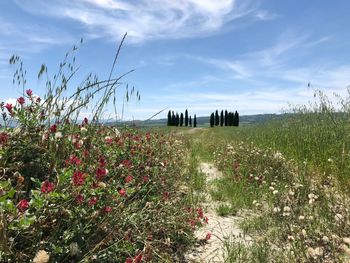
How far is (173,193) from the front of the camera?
5.40 m

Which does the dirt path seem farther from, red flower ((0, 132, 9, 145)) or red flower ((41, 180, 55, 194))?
red flower ((0, 132, 9, 145))

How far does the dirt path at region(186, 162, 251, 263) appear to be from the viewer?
13.0 feet

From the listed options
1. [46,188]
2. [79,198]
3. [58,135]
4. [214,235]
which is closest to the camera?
[46,188]

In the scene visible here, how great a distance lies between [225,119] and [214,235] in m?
73.2

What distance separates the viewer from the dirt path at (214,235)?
3975 millimetres

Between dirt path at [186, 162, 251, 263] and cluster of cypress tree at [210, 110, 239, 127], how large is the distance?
69115mm

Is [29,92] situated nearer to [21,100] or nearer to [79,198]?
[21,100]

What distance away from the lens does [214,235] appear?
430 cm

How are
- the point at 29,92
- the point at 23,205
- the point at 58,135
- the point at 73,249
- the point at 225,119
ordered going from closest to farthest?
1. the point at 23,205
2. the point at 73,249
3. the point at 58,135
4. the point at 29,92
5. the point at 225,119

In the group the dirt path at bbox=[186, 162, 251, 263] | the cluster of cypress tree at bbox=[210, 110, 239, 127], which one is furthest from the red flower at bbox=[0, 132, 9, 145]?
the cluster of cypress tree at bbox=[210, 110, 239, 127]

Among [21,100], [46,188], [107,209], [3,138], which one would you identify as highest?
[21,100]

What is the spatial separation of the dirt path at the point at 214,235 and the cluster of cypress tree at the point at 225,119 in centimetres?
6912

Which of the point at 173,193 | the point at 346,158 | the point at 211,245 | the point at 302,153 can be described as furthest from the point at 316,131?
the point at 211,245

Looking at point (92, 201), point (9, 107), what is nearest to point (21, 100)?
point (9, 107)
